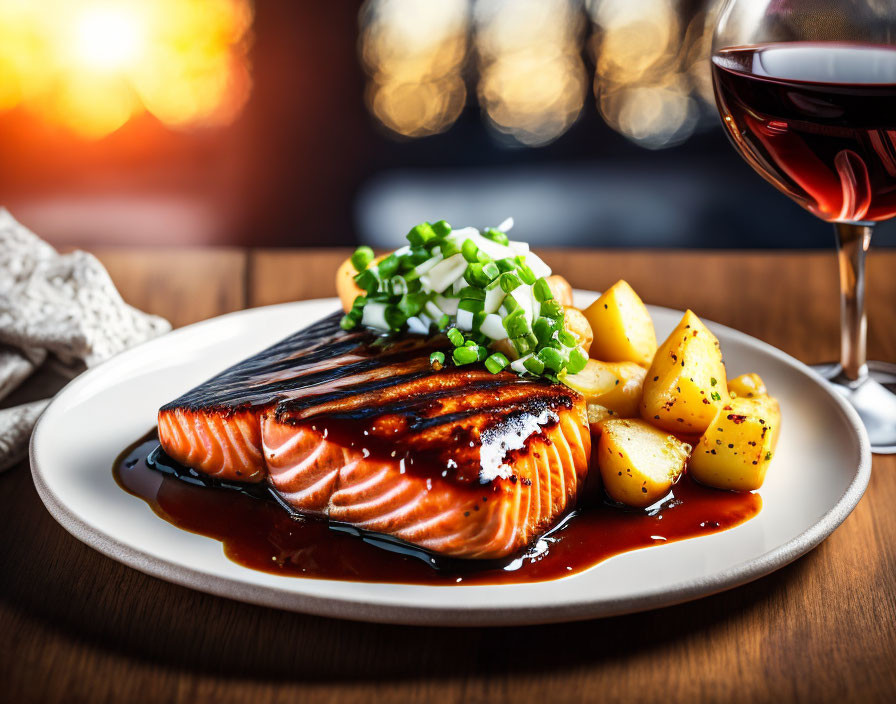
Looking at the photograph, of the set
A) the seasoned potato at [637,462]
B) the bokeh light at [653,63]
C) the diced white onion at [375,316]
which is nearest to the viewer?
the seasoned potato at [637,462]

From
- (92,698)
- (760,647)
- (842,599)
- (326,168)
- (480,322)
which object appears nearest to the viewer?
(92,698)

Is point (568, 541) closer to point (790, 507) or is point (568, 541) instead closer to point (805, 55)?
point (790, 507)

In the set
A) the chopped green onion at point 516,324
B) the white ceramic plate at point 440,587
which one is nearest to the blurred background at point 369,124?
the white ceramic plate at point 440,587

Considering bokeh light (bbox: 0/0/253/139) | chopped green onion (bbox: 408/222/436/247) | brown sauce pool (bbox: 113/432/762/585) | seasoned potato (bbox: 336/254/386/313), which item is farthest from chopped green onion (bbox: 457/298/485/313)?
bokeh light (bbox: 0/0/253/139)

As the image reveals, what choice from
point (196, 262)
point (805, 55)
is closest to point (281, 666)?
point (805, 55)

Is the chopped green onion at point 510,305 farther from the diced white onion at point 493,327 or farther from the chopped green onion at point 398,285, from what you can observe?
the chopped green onion at point 398,285

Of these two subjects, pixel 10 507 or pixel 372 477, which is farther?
pixel 10 507

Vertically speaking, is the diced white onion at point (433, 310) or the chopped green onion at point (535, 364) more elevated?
the diced white onion at point (433, 310)

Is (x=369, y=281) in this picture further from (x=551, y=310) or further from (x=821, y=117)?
(x=821, y=117)
